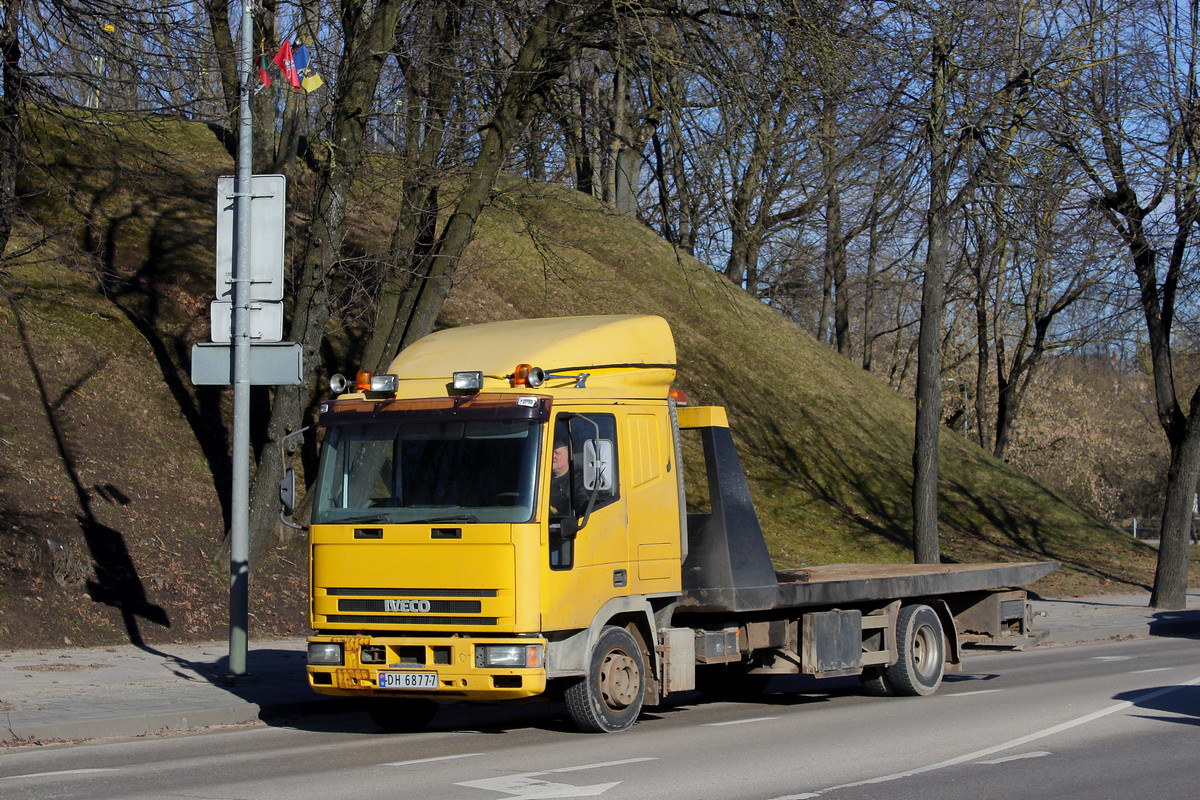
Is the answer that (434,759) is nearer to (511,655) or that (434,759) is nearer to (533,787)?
(511,655)

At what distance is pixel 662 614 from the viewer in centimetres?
A: 1005

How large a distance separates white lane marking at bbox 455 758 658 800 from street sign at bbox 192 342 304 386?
5.96m

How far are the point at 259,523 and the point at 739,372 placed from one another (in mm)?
16845

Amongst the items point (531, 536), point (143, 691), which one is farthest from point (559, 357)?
point (143, 691)

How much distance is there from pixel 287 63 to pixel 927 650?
11302mm

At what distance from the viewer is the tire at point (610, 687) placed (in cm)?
921

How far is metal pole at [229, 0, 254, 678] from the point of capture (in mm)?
11844

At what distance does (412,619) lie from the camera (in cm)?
888

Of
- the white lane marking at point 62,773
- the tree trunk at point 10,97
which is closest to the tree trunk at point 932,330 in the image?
the tree trunk at point 10,97

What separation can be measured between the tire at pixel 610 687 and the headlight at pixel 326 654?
5.86 feet

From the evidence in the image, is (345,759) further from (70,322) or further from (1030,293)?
(1030,293)

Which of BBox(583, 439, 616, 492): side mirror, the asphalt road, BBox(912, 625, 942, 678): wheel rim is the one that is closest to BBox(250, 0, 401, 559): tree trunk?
the asphalt road

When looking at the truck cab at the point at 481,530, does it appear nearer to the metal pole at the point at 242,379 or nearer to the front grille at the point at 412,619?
the front grille at the point at 412,619

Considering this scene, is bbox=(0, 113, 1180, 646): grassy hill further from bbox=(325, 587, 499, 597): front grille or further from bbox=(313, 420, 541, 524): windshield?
bbox=(325, 587, 499, 597): front grille
